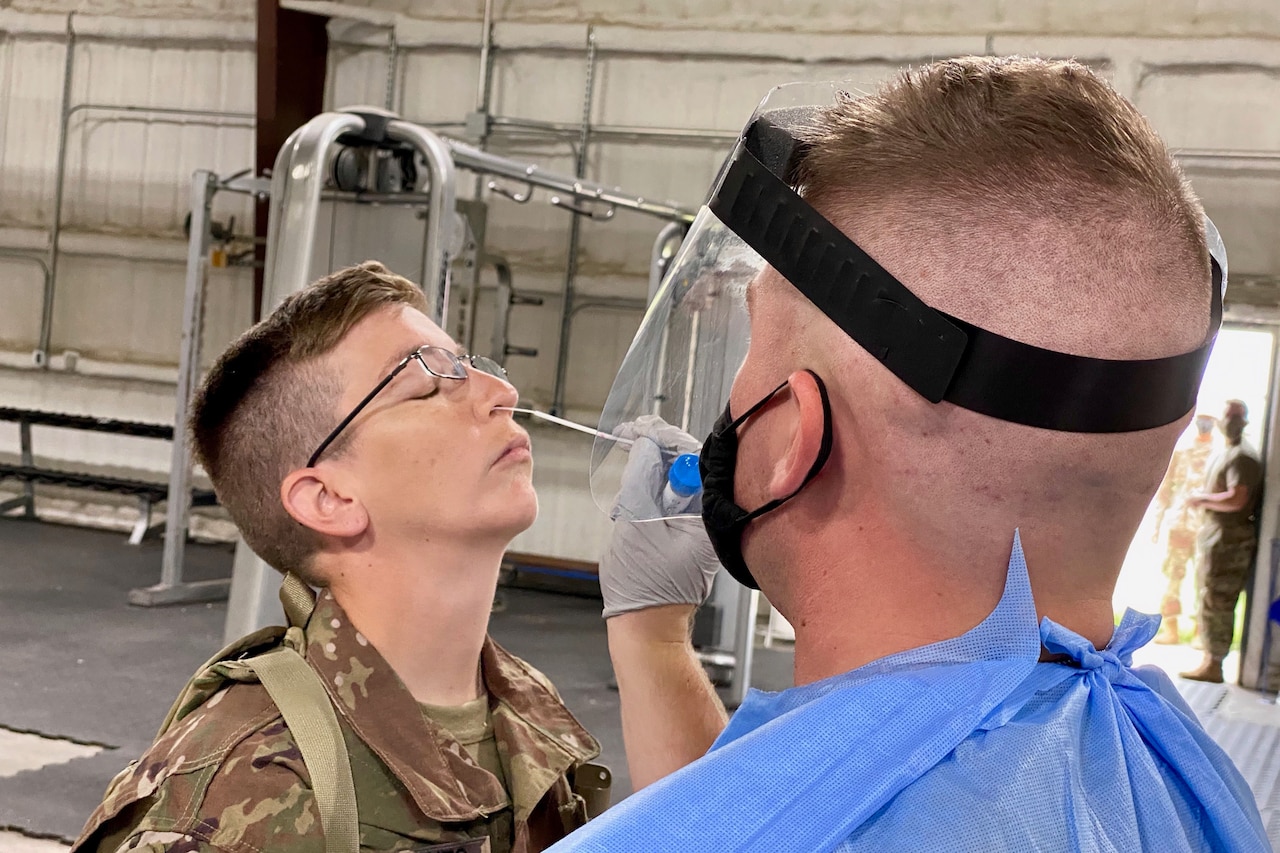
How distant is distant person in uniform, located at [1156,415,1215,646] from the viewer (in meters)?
7.21

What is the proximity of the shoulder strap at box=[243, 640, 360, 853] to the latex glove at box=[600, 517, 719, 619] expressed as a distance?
0.42 metres

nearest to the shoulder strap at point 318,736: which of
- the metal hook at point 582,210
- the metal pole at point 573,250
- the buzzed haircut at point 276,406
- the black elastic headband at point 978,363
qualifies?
the buzzed haircut at point 276,406

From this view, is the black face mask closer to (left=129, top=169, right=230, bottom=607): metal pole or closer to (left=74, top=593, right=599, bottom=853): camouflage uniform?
(left=74, top=593, right=599, bottom=853): camouflage uniform

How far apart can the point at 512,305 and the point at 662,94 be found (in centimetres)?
185

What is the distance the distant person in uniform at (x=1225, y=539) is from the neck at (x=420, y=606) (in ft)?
20.4

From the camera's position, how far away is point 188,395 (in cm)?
661

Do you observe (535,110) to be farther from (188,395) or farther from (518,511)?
(518,511)

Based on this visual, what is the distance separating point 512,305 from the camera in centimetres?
855

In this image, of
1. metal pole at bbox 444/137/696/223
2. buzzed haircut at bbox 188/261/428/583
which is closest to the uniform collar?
buzzed haircut at bbox 188/261/428/583

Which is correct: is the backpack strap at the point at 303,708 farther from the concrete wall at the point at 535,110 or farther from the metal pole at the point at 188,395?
the concrete wall at the point at 535,110

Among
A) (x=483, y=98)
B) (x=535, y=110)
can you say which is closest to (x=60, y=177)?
(x=483, y=98)

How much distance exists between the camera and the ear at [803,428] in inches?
33.1

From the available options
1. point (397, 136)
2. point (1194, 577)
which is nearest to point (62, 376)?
point (397, 136)

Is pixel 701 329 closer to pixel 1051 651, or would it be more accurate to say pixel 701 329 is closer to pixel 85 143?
pixel 1051 651
